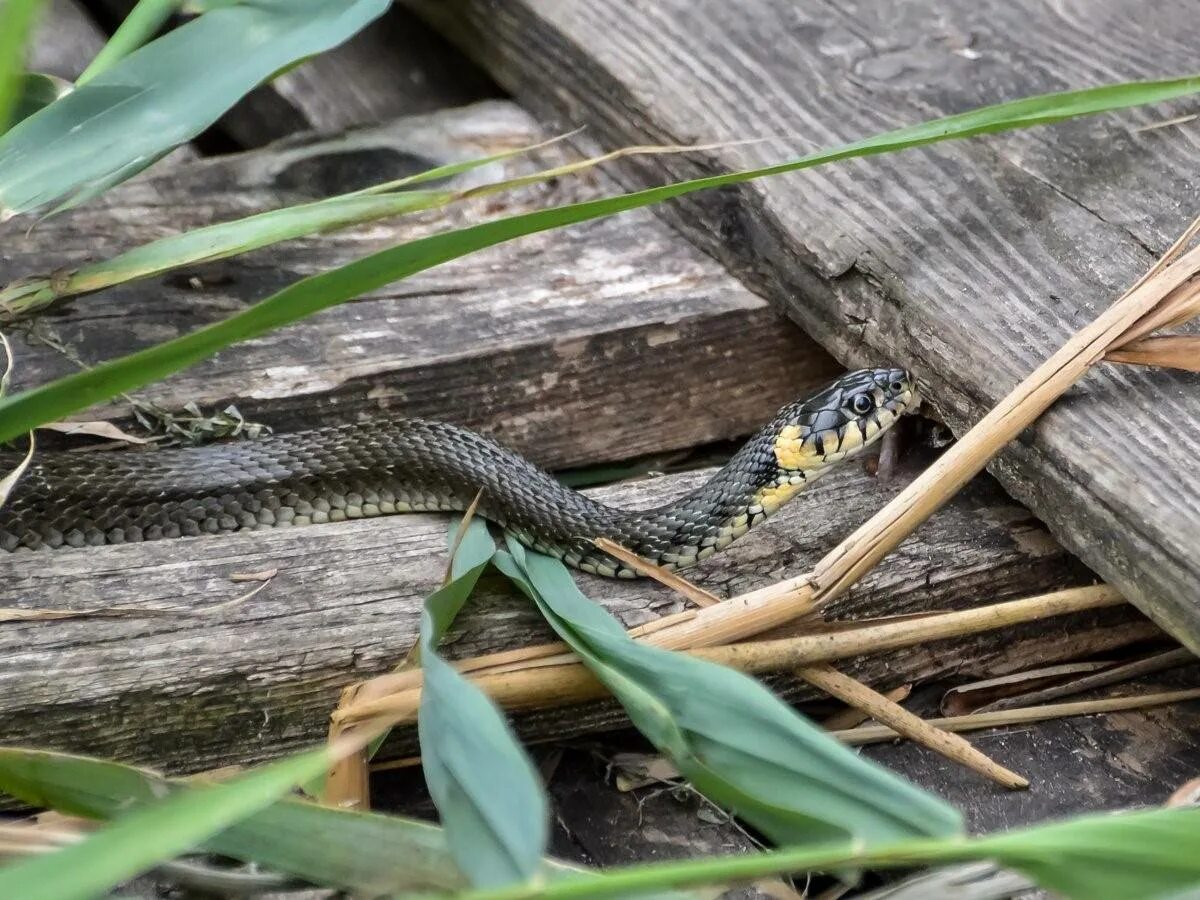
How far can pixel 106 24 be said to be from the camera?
4.18 meters

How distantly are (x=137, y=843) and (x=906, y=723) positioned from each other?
1.42m

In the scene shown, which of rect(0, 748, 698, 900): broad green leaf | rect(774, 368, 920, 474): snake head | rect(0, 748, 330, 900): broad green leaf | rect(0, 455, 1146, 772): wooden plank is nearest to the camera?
rect(0, 748, 330, 900): broad green leaf

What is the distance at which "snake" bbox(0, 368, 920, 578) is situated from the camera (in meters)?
2.70

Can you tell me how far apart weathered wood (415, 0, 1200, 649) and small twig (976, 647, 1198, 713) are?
12.6 inches

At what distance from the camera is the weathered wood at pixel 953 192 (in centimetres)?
219

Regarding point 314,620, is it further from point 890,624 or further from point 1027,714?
point 1027,714

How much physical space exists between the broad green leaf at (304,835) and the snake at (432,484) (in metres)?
1.04

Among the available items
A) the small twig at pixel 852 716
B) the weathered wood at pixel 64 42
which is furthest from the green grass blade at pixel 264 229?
the weathered wood at pixel 64 42

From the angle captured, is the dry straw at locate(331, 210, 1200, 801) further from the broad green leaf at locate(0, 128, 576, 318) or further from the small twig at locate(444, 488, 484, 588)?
the broad green leaf at locate(0, 128, 576, 318)

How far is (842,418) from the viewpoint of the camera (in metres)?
2.78

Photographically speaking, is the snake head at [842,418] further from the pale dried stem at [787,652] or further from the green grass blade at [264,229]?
the green grass blade at [264,229]

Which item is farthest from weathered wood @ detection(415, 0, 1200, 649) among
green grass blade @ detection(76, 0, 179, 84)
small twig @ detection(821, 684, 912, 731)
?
green grass blade @ detection(76, 0, 179, 84)

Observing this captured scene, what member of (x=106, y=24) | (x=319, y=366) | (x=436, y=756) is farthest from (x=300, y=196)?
(x=436, y=756)

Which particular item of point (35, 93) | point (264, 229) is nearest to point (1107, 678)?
point (264, 229)
